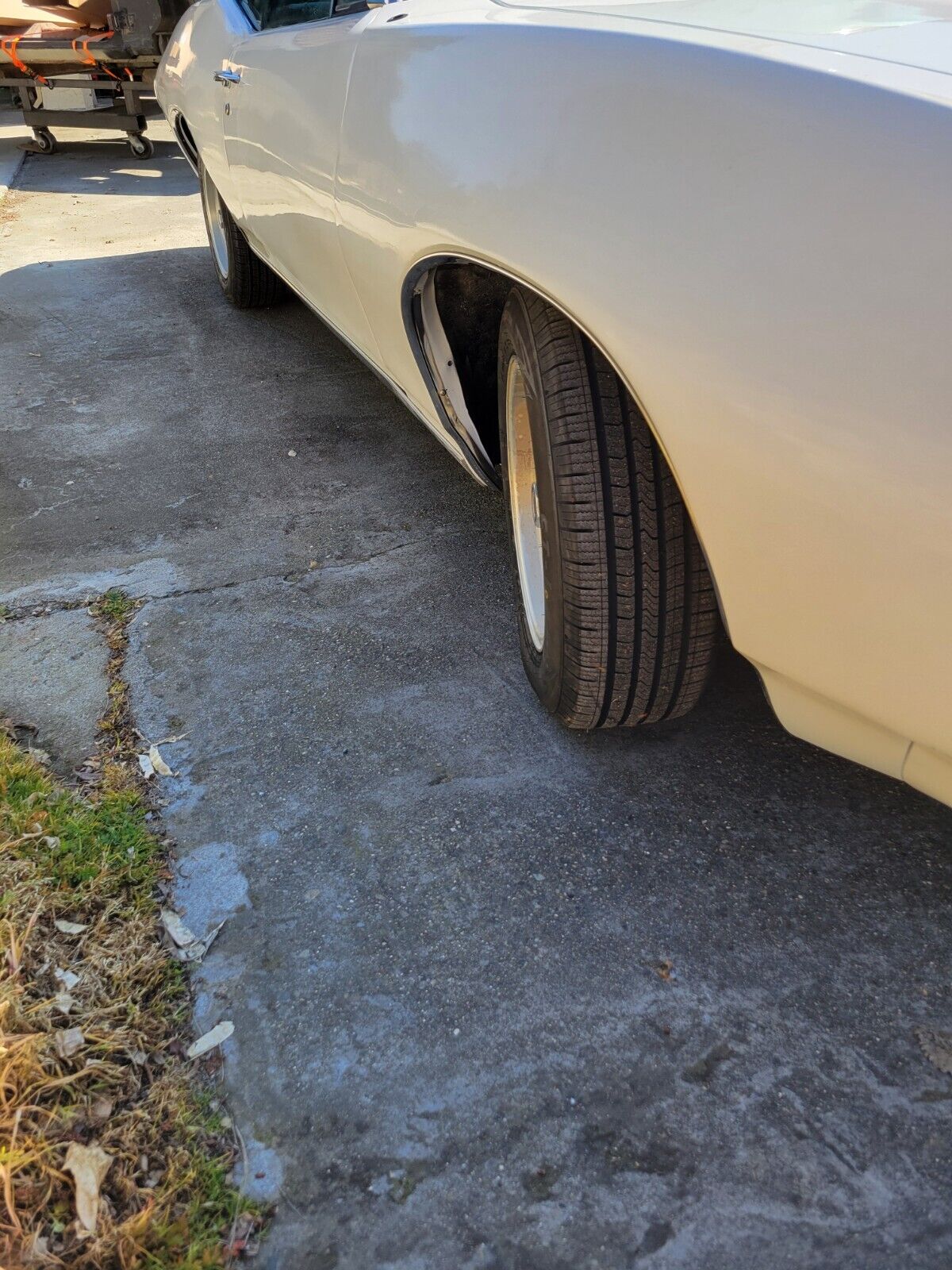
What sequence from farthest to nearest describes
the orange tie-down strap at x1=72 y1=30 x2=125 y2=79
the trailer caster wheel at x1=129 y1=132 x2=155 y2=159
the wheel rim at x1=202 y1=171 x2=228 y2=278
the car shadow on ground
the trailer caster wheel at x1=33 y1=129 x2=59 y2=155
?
the trailer caster wheel at x1=33 y1=129 x2=59 y2=155
the trailer caster wheel at x1=129 y1=132 x2=155 y2=159
the orange tie-down strap at x1=72 y1=30 x2=125 y2=79
the car shadow on ground
the wheel rim at x1=202 y1=171 x2=228 y2=278

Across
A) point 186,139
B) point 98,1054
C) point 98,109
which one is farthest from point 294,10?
point 98,109

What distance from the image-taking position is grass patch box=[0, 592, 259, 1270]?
1.36 metres

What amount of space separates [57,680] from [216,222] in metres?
3.43

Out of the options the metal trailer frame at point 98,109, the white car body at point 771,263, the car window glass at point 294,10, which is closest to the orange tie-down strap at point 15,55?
the metal trailer frame at point 98,109

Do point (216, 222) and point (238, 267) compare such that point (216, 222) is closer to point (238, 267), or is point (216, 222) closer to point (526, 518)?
point (238, 267)

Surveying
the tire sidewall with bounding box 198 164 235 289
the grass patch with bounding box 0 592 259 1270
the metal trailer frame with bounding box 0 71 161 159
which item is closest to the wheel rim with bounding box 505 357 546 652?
the grass patch with bounding box 0 592 259 1270

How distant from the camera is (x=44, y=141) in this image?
31.4ft

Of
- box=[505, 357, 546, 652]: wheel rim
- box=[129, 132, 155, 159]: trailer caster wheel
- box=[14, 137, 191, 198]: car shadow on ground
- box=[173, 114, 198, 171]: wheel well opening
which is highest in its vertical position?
box=[173, 114, 198, 171]: wheel well opening

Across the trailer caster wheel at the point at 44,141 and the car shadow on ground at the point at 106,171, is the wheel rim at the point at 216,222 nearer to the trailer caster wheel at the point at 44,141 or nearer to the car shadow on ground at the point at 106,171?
the car shadow on ground at the point at 106,171

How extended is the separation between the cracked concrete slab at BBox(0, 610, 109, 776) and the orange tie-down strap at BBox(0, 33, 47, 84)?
7924 mm

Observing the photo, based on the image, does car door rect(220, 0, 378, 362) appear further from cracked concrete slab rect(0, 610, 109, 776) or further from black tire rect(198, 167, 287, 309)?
cracked concrete slab rect(0, 610, 109, 776)

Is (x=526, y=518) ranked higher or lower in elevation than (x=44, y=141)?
lower

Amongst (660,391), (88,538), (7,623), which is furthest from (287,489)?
(660,391)

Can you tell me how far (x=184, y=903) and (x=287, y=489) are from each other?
1813 mm
